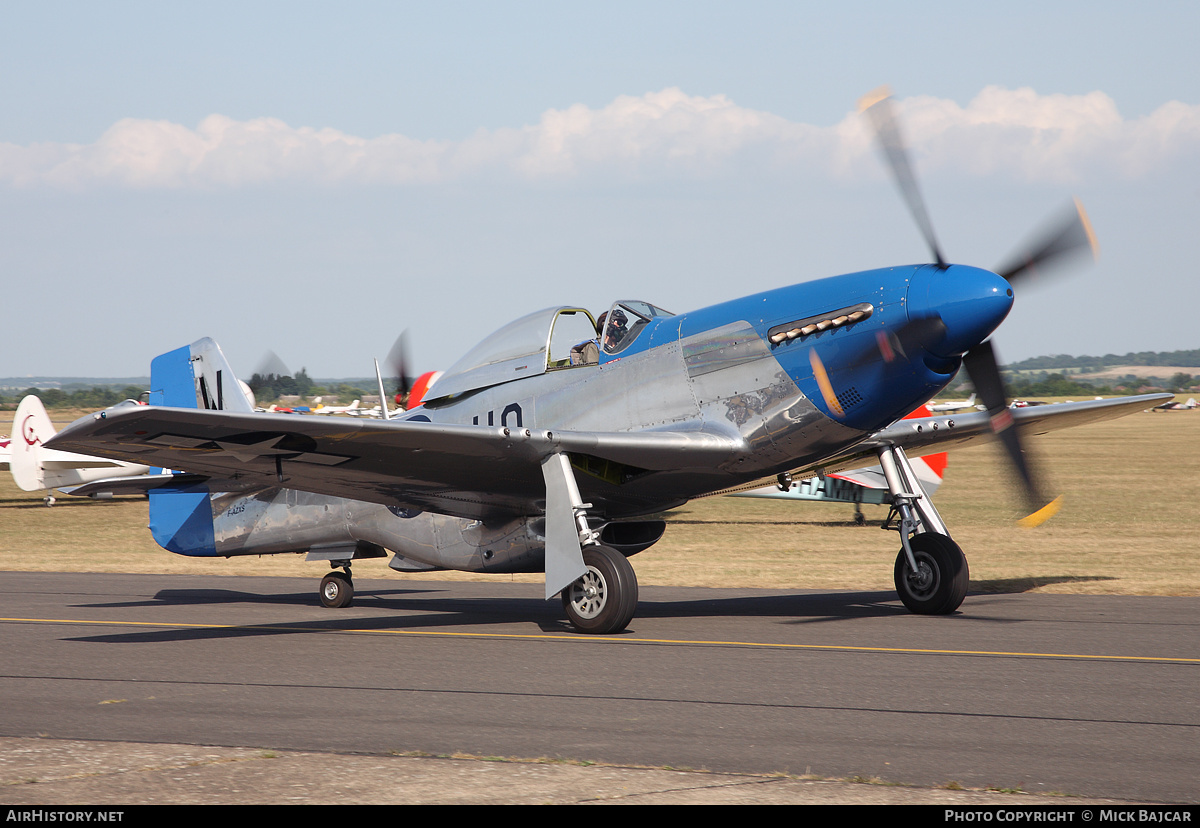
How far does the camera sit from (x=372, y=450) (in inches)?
360

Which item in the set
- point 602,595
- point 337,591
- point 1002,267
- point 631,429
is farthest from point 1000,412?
point 337,591

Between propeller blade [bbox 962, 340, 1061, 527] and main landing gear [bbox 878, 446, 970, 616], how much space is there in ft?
3.35

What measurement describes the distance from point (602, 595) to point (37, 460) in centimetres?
2474

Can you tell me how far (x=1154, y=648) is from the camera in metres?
8.21

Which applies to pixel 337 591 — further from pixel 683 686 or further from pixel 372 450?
pixel 683 686

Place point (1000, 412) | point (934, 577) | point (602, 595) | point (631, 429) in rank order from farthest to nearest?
point (934, 577), point (631, 429), point (1000, 412), point (602, 595)

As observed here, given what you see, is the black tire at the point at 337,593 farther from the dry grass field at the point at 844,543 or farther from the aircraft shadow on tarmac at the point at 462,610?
the dry grass field at the point at 844,543

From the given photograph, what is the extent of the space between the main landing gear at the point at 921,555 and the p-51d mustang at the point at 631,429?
0.02 m

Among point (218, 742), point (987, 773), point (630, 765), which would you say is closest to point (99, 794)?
point (218, 742)

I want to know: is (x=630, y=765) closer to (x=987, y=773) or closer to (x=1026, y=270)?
(x=987, y=773)

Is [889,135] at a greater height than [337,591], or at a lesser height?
greater

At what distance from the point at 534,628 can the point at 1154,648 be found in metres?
4.97

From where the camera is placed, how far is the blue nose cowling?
8.41m

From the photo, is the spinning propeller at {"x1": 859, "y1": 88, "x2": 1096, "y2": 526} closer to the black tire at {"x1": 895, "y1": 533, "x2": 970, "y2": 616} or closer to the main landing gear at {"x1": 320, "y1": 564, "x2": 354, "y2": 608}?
the black tire at {"x1": 895, "y1": 533, "x2": 970, "y2": 616}
